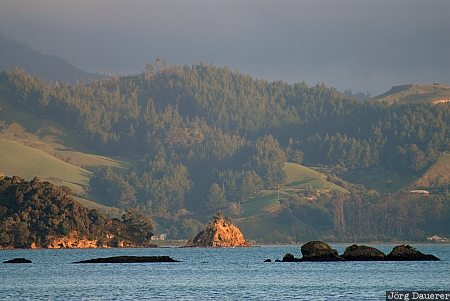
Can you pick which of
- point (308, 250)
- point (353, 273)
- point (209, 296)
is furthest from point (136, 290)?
point (308, 250)

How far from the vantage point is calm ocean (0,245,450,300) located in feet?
342

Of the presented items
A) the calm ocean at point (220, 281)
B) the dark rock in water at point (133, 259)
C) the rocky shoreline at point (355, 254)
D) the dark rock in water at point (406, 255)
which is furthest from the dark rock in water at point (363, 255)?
the dark rock in water at point (133, 259)

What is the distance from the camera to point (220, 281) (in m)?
128

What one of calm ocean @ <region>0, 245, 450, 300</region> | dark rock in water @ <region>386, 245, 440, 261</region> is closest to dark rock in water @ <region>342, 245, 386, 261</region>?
dark rock in water @ <region>386, 245, 440, 261</region>

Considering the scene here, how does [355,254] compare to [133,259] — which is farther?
[133,259]

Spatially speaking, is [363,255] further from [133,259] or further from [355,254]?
[133,259]

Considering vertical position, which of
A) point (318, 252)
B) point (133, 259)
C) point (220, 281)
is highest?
point (318, 252)

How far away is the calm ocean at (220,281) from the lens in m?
104

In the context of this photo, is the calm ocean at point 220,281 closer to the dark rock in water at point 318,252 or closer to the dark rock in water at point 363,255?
the dark rock in water at point 318,252

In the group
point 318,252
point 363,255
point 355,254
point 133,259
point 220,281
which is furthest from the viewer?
point 133,259

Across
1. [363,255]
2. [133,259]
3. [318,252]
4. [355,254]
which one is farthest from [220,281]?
[133,259]

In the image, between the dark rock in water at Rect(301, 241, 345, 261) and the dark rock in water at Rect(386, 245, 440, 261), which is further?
the dark rock in water at Rect(301, 241, 345, 261)

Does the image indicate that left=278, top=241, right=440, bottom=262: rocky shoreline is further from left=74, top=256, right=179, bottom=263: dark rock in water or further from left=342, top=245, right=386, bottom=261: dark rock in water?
left=74, top=256, right=179, bottom=263: dark rock in water

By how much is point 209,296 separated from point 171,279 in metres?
31.5
